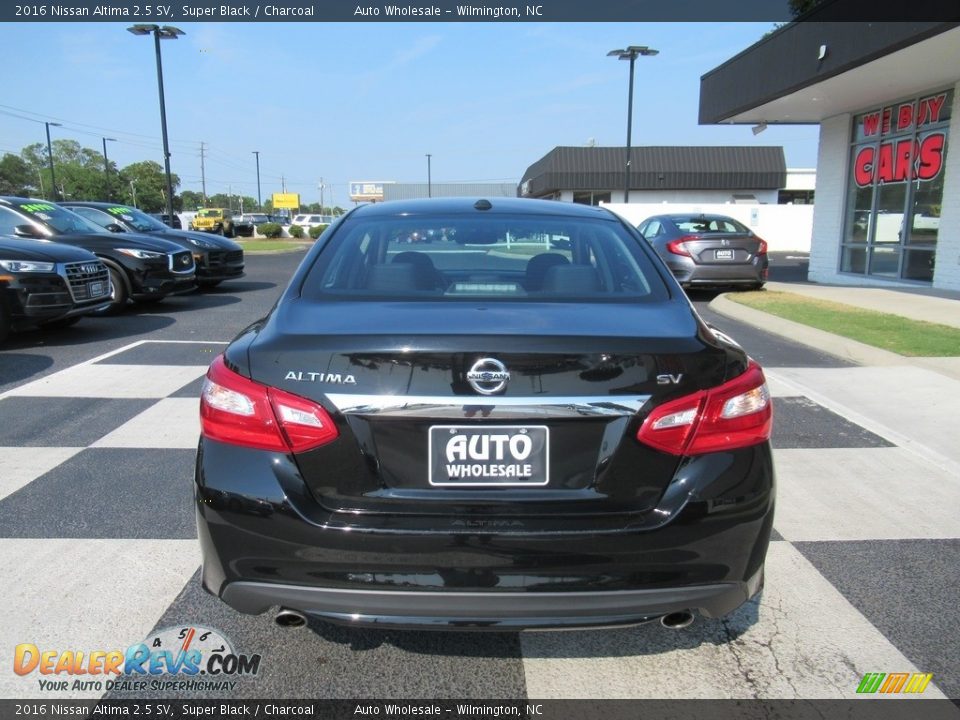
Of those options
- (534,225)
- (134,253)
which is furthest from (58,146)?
(534,225)

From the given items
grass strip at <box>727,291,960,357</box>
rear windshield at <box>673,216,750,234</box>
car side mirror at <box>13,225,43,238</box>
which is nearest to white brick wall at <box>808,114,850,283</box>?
rear windshield at <box>673,216,750,234</box>

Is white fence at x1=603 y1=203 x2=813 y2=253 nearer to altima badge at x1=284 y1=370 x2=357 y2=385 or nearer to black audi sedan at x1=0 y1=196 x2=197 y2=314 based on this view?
black audi sedan at x1=0 y1=196 x2=197 y2=314

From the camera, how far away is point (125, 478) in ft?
13.2

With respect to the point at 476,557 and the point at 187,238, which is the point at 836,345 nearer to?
the point at 476,557

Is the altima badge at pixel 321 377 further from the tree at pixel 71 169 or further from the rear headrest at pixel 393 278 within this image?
the tree at pixel 71 169

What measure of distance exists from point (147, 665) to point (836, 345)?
23.6 feet

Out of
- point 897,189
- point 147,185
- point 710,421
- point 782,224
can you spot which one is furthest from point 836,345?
point 147,185

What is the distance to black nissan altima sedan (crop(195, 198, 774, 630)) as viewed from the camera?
1956 mm

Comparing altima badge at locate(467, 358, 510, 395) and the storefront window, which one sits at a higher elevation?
the storefront window

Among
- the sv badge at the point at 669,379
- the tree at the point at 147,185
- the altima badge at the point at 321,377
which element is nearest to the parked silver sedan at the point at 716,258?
the sv badge at the point at 669,379

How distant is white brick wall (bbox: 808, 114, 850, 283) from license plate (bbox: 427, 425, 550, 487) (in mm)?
15485

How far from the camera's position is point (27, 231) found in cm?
924

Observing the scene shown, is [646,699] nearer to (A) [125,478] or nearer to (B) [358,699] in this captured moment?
(B) [358,699]

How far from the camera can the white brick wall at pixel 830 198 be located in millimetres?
15781
